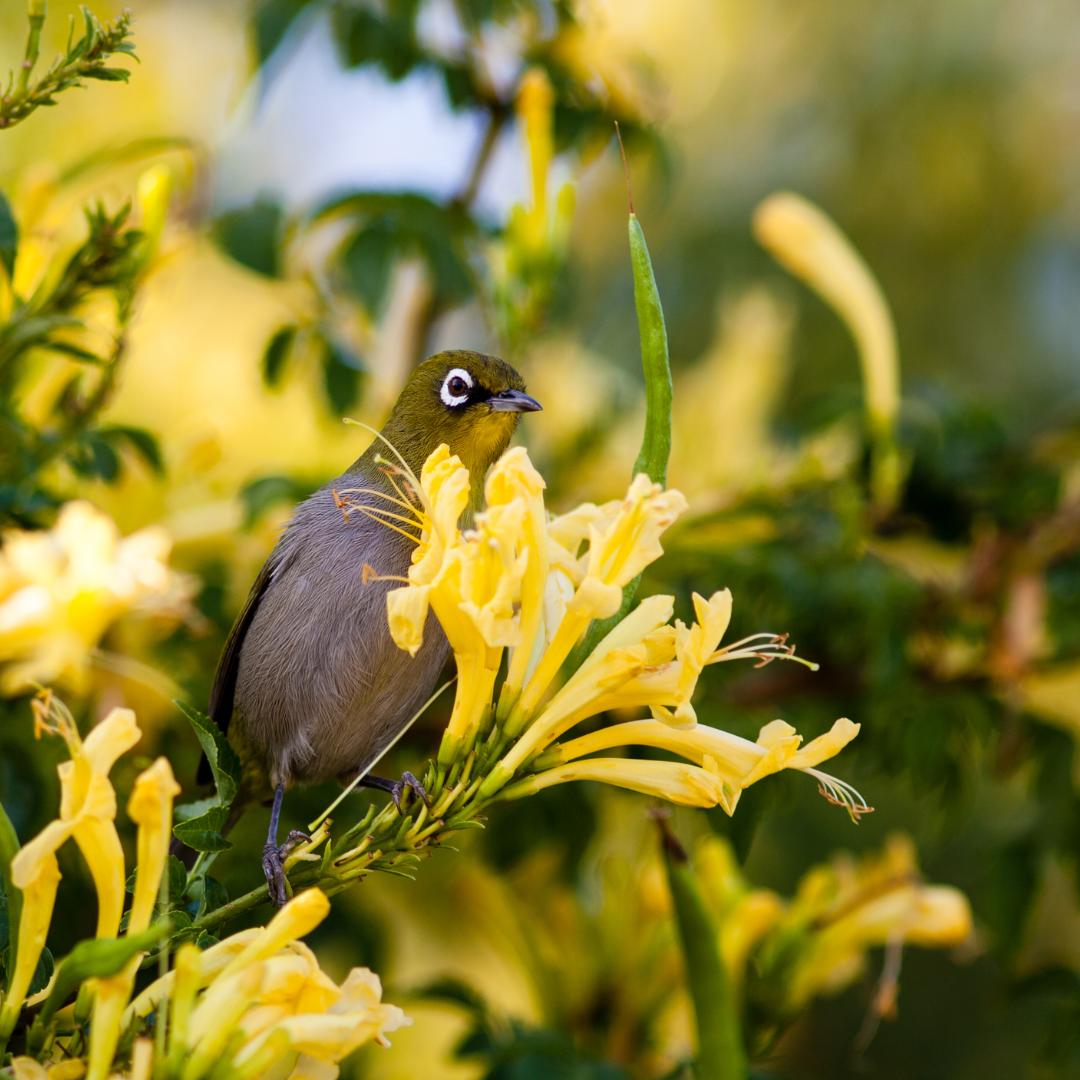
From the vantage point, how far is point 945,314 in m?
3.93

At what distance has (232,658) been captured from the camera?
1.41 metres

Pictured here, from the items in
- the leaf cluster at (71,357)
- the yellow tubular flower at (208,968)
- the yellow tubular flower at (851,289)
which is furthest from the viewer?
the yellow tubular flower at (851,289)

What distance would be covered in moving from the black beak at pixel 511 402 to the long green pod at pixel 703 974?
0.53m

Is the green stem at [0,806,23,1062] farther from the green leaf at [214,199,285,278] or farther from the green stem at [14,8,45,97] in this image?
the green leaf at [214,199,285,278]

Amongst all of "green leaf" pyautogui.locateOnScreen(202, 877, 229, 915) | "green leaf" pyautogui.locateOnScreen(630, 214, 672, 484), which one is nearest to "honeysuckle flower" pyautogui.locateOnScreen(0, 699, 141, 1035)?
"green leaf" pyautogui.locateOnScreen(202, 877, 229, 915)

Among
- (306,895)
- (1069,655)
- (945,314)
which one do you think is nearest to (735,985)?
(1069,655)

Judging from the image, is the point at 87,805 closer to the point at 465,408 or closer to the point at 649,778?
the point at 649,778

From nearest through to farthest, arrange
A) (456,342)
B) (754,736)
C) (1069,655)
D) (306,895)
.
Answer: (306,895), (754,736), (1069,655), (456,342)

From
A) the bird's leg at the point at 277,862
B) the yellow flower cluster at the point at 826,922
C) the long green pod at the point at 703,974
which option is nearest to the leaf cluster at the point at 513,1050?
the yellow flower cluster at the point at 826,922

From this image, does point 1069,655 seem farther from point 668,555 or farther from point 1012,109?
point 1012,109

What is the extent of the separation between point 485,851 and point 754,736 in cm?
64

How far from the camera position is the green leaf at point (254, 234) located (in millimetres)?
1663

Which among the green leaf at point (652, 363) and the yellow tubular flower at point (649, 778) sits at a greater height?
the green leaf at point (652, 363)

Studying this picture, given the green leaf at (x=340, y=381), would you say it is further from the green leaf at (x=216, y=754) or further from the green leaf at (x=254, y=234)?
the green leaf at (x=216, y=754)
